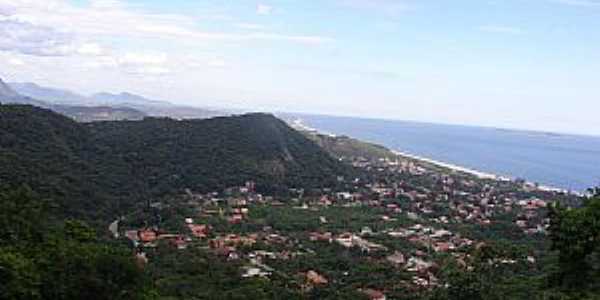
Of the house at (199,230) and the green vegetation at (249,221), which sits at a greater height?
the green vegetation at (249,221)

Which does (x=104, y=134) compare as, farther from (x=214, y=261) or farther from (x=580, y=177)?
(x=580, y=177)

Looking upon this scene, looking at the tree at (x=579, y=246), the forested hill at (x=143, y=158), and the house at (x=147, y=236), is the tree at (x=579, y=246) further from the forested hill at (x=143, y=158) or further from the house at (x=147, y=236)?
the house at (x=147, y=236)

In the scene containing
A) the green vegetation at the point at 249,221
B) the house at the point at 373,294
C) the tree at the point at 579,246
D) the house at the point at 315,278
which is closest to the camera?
the tree at the point at 579,246

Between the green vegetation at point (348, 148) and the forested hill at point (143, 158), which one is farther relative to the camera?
the green vegetation at point (348, 148)

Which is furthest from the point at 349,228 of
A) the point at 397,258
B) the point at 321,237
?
the point at 397,258

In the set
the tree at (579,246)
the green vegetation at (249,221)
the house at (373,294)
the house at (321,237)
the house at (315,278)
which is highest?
the tree at (579,246)

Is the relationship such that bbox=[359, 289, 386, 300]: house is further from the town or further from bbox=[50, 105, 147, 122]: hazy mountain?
bbox=[50, 105, 147, 122]: hazy mountain

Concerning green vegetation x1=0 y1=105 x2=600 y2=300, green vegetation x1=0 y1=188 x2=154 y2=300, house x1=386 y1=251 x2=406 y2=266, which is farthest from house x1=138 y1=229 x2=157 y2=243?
green vegetation x1=0 y1=188 x2=154 y2=300

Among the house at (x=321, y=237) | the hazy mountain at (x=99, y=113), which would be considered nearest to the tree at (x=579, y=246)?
the house at (x=321, y=237)

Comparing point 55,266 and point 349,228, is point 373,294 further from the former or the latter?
point 349,228

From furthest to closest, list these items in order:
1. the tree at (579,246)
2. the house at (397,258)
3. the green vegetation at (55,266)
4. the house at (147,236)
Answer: the house at (147,236), the house at (397,258), the tree at (579,246), the green vegetation at (55,266)
